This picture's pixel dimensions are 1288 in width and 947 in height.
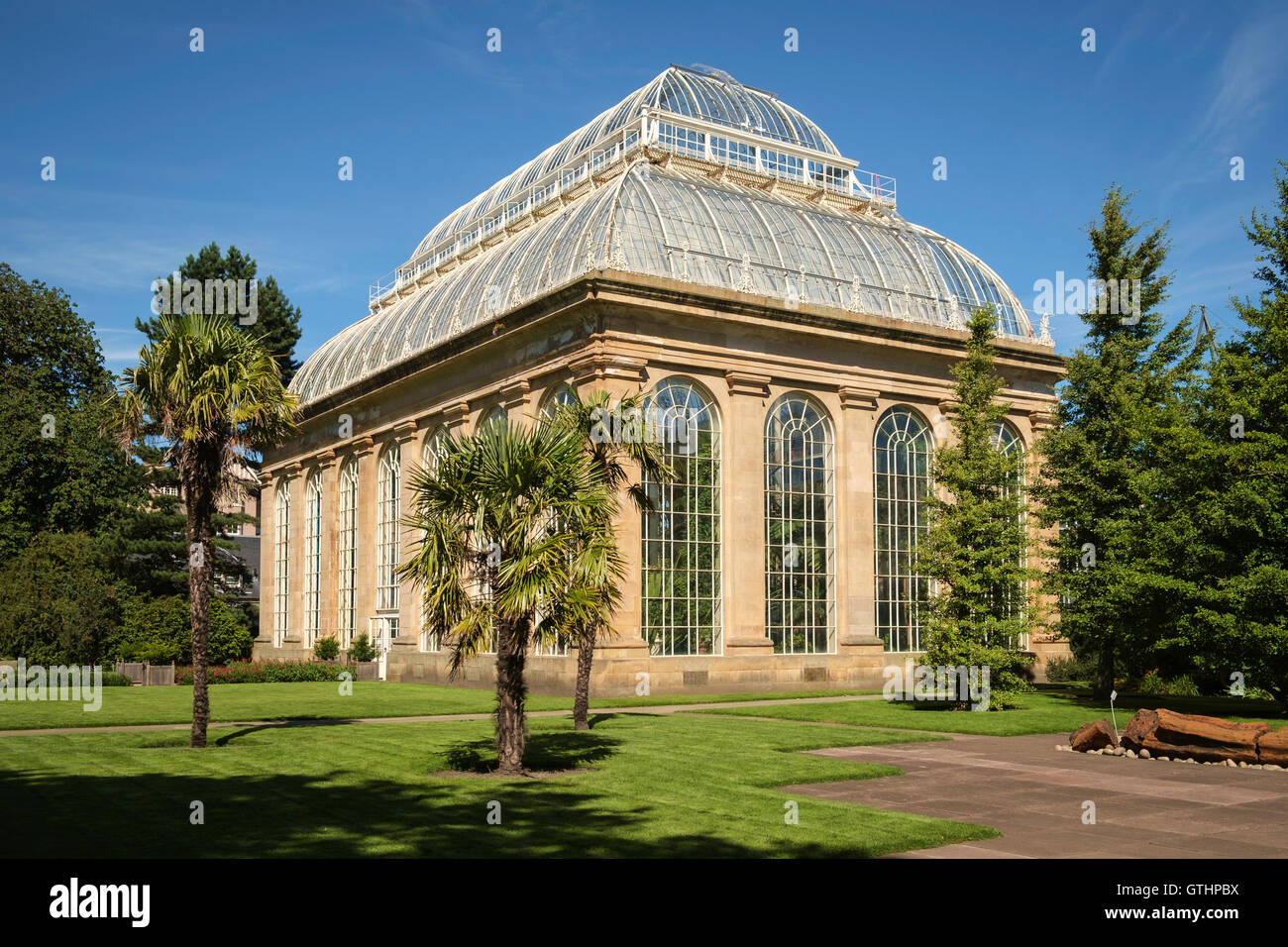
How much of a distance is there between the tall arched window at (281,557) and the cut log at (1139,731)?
49563 millimetres

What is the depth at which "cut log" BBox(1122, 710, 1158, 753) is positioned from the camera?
2047 centimetres

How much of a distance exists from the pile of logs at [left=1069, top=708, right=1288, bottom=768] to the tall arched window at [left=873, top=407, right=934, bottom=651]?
69.0ft

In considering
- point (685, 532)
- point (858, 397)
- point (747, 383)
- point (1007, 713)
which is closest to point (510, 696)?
point (1007, 713)

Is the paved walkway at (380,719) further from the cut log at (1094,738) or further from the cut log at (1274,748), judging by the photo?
the cut log at (1274,748)

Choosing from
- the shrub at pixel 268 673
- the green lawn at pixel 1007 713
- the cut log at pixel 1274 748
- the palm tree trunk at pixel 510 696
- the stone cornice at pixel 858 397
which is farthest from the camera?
the shrub at pixel 268 673

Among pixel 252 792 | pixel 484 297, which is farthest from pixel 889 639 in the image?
pixel 252 792

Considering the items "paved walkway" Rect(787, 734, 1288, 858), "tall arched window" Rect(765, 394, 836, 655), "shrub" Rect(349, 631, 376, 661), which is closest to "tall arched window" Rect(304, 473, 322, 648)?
"shrub" Rect(349, 631, 376, 661)

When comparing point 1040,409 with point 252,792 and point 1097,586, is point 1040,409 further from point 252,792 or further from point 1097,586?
point 252,792

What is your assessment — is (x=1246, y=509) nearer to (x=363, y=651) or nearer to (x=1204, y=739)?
(x=1204, y=739)

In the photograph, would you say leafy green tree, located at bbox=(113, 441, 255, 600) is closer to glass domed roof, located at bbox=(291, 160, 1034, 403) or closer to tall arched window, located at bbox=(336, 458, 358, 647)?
tall arched window, located at bbox=(336, 458, 358, 647)

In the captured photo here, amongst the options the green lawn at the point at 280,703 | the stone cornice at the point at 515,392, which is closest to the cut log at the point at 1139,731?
the green lawn at the point at 280,703

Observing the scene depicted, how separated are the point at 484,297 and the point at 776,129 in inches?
700

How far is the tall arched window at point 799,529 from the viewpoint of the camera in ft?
131

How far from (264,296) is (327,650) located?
3681 centimetres
